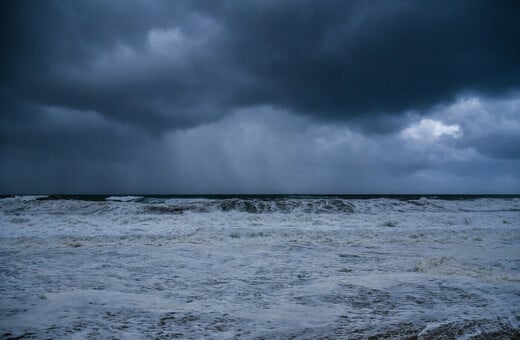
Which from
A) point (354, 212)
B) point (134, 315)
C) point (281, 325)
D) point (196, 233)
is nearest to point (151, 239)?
point (196, 233)

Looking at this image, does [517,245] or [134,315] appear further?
[517,245]

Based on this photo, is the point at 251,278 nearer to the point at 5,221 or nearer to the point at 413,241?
the point at 413,241

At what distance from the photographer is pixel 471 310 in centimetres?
364

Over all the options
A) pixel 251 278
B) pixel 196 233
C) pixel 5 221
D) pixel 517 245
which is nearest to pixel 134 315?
pixel 251 278

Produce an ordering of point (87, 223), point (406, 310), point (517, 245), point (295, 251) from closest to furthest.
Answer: point (406, 310)
point (295, 251)
point (517, 245)
point (87, 223)

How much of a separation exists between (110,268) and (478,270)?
6.64 meters

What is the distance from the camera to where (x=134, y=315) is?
3.42 meters

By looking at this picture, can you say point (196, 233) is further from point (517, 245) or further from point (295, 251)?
point (517, 245)

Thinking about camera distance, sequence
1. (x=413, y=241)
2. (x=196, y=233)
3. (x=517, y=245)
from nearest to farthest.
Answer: (x=517, y=245) → (x=413, y=241) → (x=196, y=233)

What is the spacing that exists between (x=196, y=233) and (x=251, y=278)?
23.0ft

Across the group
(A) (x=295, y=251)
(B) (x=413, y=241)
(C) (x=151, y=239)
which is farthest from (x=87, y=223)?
(B) (x=413, y=241)

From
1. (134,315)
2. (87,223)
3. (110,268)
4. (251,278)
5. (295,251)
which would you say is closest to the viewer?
(134,315)

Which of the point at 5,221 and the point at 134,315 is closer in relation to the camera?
the point at 134,315

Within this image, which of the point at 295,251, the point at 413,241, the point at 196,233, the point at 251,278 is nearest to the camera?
the point at 251,278
